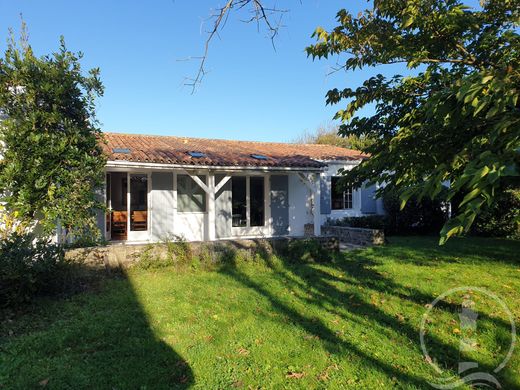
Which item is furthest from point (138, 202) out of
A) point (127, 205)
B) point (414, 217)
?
point (414, 217)

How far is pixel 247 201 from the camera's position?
13.8 m

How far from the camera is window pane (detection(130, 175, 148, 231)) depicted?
39.7ft

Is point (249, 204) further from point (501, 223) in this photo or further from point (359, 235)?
point (501, 223)

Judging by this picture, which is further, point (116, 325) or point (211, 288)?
point (211, 288)

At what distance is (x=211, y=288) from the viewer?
273 inches

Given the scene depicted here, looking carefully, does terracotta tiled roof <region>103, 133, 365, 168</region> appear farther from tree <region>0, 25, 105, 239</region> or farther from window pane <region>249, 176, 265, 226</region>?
tree <region>0, 25, 105, 239</region>

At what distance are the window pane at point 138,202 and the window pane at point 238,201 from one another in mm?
3179

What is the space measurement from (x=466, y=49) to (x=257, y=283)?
5422 millimetres

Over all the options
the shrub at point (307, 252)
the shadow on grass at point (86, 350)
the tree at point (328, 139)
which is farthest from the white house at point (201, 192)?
the tree at point (328, 139)

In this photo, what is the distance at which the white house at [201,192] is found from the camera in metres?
11.4

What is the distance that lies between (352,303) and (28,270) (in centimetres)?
532

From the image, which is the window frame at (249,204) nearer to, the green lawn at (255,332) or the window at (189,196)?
the window at (189,196)

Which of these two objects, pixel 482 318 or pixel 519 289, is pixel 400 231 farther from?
pixel 482 318

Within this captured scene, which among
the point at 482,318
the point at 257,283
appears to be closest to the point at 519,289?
the point at 482,318
